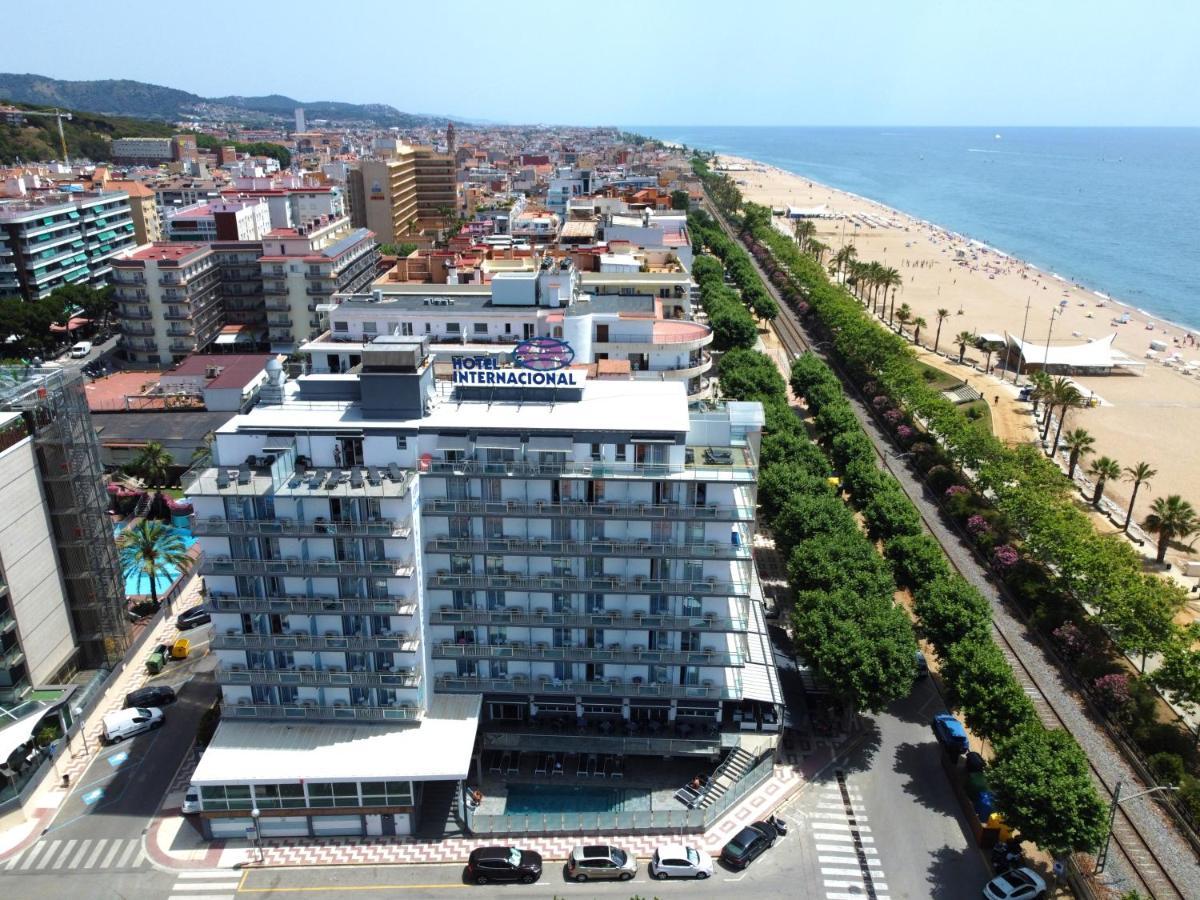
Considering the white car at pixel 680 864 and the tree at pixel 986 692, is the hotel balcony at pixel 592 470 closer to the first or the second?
the tree at pixel 986 692

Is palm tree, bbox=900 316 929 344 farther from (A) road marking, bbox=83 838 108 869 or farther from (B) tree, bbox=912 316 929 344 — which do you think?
(A) road marking, bbox=83 838 108 869

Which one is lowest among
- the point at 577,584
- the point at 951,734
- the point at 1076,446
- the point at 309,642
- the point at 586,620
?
the point at 951,734

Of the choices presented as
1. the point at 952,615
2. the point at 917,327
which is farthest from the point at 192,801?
the point at 917,327

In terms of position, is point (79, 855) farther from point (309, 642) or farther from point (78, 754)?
point (309, 642)

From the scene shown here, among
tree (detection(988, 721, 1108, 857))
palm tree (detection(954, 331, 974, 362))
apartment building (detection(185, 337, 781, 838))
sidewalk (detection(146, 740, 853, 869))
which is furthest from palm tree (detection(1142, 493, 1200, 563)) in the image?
palm tree (detection(954, 331, 974, 362))

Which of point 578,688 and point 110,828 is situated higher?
point 578,688

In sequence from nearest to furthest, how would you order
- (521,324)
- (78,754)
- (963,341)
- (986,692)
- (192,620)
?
1. (986,692)
2. (78,754)
3. (192,620)
4. (521,324)
5. (963,341)

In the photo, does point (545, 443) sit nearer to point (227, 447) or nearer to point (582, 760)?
point (227, 447)
